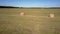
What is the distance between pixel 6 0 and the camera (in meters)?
1.15

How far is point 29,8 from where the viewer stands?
43.4 inches

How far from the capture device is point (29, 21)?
3.25 feet

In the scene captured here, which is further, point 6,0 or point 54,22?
point 6,0

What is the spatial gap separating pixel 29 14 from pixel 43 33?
0.28 meters

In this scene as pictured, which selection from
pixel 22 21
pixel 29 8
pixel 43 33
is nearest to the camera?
pixel 43 33

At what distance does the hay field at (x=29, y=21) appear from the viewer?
3.00ft

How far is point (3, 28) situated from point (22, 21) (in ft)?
0.68

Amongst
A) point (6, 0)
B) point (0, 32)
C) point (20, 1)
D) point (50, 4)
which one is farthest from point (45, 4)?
point (0, 32)

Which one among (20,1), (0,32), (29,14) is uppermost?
(20,1)

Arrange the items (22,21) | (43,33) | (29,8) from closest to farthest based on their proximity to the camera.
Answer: (43,33) → (22,21) → (29,8)

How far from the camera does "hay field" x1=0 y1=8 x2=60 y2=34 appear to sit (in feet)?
3.00

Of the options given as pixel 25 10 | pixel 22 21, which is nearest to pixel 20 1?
pixel 25 10

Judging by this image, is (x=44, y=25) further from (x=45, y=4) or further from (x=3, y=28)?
(x=3, y=28)

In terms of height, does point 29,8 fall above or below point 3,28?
above
